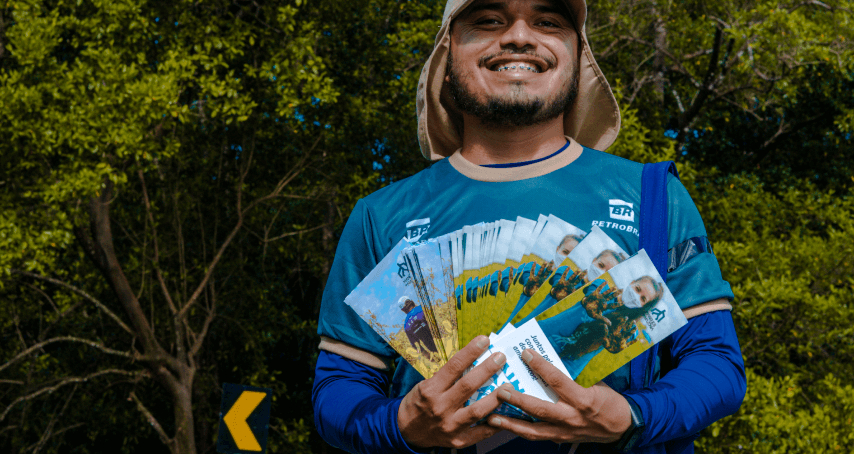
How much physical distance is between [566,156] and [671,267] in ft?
1.12

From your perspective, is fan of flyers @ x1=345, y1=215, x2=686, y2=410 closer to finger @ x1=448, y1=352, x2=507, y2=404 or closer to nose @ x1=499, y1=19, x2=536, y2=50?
finger @ x1=448, y1=352, x2=507, y2=404

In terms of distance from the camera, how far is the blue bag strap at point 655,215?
1453 mm

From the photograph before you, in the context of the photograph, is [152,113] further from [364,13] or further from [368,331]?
[368,331]

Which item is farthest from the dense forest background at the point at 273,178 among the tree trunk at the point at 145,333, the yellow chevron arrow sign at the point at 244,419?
the yellow chevron arrow sign at the point at 244,419

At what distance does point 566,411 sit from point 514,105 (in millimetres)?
710

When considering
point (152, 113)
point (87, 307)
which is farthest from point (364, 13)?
point (87, 307)

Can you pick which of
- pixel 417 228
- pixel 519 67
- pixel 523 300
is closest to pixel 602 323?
pixel 523 300

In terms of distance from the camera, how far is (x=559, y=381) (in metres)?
1.20

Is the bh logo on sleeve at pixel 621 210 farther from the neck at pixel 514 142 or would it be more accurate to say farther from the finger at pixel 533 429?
the finger at pixel 533 429

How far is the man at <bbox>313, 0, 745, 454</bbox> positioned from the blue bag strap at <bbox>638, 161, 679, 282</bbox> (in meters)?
0.02

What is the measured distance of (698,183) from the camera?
9.66m

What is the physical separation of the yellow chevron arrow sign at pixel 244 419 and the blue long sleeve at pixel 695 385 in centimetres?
357

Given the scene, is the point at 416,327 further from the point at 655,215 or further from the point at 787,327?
the point at 787,327

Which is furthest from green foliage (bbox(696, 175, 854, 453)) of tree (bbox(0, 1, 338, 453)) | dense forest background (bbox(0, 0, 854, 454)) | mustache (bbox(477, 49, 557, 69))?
mustache (bbox(477, 49, 557, 69))
